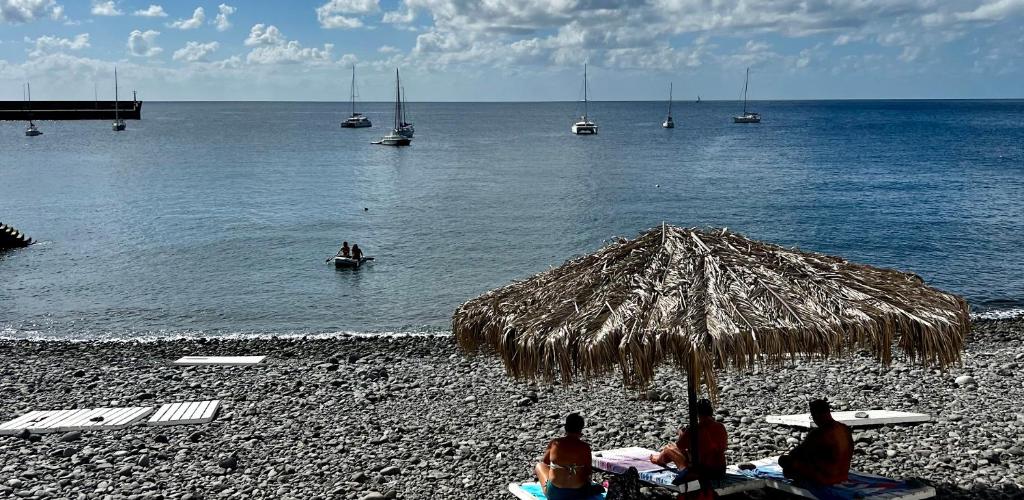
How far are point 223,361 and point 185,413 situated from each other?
5.13m

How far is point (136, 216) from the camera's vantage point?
50.7 metres

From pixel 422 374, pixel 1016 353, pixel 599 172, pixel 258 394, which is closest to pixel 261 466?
pixel 258 394

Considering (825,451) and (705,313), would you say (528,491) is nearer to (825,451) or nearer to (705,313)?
(705,313)

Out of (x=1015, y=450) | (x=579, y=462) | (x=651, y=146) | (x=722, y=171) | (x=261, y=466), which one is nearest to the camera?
(x=579, y=462)

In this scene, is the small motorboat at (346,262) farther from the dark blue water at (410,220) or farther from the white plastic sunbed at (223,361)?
the white plastic sunbed at (223,361)

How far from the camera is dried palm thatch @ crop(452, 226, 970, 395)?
7.57m

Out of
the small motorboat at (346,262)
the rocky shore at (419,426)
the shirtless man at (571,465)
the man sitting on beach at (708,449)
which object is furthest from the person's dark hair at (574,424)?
the small motorboat at (346,262)

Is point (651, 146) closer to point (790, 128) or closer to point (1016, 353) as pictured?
point (790, 128)

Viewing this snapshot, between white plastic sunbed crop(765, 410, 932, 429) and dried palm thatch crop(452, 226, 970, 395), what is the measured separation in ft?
11.2

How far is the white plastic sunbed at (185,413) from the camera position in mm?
13023

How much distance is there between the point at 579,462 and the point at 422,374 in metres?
8.48

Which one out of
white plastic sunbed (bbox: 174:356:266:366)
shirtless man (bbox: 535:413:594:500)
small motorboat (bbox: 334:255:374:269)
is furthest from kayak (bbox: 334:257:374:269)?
shirtless man (bbox: 535:413:594:500)

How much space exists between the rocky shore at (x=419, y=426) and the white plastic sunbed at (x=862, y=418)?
0.46ft

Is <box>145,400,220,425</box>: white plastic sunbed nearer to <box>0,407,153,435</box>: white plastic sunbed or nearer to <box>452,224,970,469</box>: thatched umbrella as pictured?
<box>0,407,153,435</box>: white plastic sunbed
